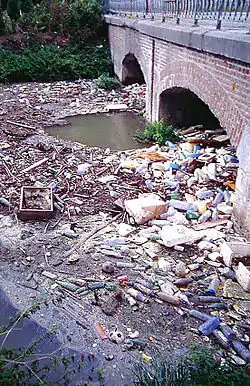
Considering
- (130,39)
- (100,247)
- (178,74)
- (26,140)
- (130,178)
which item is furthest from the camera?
(130,39)

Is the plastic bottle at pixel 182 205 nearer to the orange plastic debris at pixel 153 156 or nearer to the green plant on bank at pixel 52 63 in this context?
the orange plastic debris at pixel 153 156

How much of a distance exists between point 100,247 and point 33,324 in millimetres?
1483

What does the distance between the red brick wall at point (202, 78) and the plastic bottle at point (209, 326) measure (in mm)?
2665

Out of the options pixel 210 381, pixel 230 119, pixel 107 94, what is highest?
pixel 230 119

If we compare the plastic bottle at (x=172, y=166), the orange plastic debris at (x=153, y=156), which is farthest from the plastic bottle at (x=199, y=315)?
the orange plastic debris at (x=153, y=156)

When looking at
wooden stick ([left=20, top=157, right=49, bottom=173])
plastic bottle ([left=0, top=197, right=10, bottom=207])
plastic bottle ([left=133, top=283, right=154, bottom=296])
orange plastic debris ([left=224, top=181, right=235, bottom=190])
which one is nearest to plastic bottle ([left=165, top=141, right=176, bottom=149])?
orange plastic debris ([left=224, top=181, right=235, bottom=190])

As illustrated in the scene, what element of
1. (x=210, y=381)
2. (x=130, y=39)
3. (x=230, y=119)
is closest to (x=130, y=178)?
(x=230, y=119)

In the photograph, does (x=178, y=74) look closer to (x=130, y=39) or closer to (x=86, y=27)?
(x=130, y=39)

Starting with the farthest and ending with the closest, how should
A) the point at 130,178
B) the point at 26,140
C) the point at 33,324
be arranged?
the point at 26,140 < the point at 130,178 < the point at 33,324

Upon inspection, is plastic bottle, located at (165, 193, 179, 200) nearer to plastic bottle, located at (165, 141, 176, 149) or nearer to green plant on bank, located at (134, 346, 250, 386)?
plastic bottle, located at (165, 141, 176, 149)

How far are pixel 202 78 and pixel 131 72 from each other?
30.4 feet

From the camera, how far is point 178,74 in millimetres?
7895

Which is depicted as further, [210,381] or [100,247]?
[100,247]

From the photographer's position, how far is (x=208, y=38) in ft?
19.1
